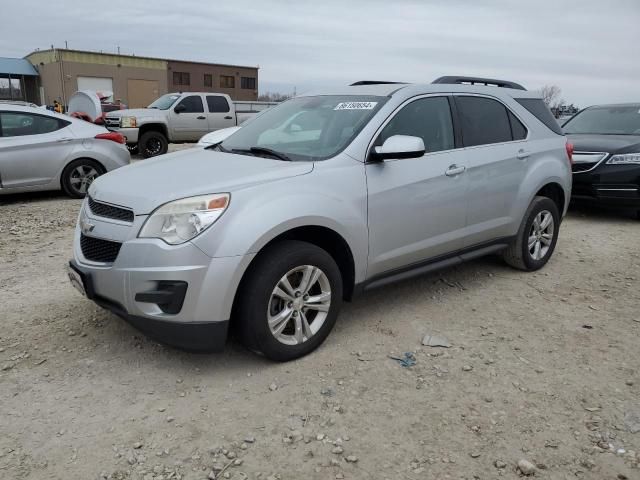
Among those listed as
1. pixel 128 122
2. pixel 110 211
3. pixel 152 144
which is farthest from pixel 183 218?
pixel 152 144

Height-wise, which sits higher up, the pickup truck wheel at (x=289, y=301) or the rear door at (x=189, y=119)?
the rear door at (x=189, y=119)

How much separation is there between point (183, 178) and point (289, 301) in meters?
1.00

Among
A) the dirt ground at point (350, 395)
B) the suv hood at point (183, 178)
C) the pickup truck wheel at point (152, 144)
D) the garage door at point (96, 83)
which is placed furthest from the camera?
the garage door at point (96, 83)

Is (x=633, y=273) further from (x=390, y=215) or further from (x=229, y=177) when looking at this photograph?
(x=229, y=177)

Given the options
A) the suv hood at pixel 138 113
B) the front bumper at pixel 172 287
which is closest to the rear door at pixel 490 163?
the front bumper at pixel 172 287

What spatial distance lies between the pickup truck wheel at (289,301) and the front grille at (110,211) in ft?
2.60

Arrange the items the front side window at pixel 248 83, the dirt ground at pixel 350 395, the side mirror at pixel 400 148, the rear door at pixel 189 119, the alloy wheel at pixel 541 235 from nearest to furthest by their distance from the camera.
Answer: the dirt ground at pixel 350 395
the side mirror at pixel 400 148
the alloy wheel at pixel 541 235
the rear door at pixel 189 119
the front side window at pixel 248 83

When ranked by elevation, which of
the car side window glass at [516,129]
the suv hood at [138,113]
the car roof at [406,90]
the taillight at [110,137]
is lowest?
the taillight at [110,137]

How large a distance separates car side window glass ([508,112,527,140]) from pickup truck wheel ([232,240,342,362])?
244 cm

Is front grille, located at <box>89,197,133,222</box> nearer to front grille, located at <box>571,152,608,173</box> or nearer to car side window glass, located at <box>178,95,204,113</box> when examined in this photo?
front grille, located at <box>571,152,608,173</box>

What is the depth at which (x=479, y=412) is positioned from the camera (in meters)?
2.94

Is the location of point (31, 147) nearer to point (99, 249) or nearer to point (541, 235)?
point (99, 249)

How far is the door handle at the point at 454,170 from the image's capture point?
4121 mm

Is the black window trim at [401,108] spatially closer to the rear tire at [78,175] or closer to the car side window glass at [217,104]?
the rear tire at [78,175]
